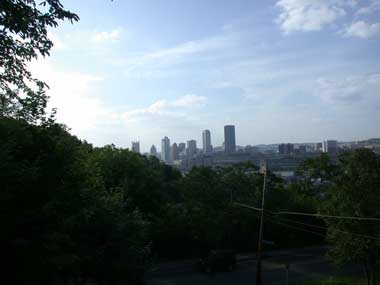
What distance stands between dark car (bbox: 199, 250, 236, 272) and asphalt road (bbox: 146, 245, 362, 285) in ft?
1.50

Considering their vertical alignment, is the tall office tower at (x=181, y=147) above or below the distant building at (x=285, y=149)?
above

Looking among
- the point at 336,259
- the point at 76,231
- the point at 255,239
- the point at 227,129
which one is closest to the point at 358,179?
the point at 336,259

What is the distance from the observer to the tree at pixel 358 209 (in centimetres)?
2198

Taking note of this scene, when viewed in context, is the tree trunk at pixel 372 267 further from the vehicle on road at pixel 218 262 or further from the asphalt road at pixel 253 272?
the vehicle on road at pixel 218 262

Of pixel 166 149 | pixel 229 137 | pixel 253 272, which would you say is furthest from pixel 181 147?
pixel 253 272

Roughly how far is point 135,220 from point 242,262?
21.1 metres

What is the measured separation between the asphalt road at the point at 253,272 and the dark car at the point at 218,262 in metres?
0.46

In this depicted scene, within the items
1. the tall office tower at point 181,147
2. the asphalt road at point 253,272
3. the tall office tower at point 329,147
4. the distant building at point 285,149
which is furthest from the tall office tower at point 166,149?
the asphalt road at point 253,272

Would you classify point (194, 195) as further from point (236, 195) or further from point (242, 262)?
point (242, 262)

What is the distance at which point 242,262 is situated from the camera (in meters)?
32.1

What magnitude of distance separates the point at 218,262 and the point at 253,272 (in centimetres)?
242

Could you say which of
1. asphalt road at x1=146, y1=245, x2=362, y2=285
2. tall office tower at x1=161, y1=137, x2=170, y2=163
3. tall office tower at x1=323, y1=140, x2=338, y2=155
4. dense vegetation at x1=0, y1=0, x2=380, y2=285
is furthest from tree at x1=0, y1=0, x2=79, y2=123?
tall office tower at x1=161, y1=137, x2=170, y2=163

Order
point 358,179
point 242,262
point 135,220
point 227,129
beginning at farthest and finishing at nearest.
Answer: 1. point 227,129
2. point 242,262
3. point 358,179
4. point 135,220

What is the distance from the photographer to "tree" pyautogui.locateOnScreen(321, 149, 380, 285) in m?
22.0
